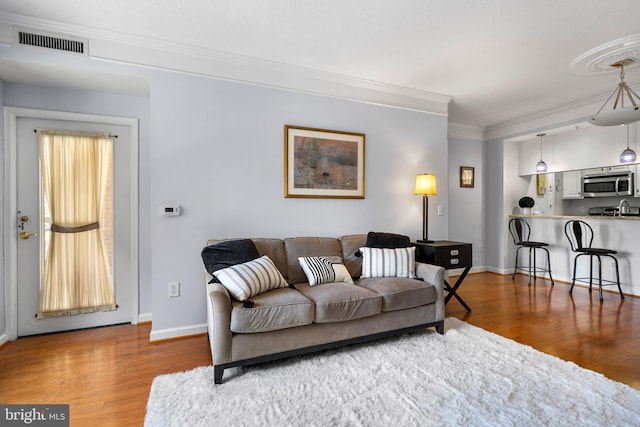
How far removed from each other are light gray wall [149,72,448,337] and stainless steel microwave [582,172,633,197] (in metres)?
3.91

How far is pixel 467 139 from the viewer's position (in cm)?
585

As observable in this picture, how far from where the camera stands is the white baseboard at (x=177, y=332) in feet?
9.44

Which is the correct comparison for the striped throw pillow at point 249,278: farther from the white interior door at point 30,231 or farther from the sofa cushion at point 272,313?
the white interior door at point 30,231

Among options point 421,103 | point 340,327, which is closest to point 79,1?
point 340,327

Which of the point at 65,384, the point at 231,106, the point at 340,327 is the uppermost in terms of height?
the point at 231,106

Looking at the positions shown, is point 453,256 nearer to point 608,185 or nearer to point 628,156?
point 628,156

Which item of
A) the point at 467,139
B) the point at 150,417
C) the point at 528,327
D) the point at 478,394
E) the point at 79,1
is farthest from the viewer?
the point at 467,139

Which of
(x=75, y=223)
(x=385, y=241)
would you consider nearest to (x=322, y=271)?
(x=385, y=241)

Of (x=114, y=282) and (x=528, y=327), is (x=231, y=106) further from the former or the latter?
(x=528, y=327)

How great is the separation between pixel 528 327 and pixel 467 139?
3703mm

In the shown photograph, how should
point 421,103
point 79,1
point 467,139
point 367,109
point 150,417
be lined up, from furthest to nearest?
point 467,139
point 421,103
point 367,109
point 79,1
point 150,417

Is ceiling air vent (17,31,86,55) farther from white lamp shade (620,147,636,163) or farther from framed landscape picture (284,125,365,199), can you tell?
white lamp shade (620,147,636,163)

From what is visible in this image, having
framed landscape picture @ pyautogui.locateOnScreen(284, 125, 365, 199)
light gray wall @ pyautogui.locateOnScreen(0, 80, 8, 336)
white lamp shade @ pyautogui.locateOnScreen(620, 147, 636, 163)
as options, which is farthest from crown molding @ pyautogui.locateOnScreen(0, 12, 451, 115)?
white lamp shade @ pyautogui.locateOnScreen(620, 147, 636, 163)

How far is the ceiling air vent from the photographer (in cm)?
251
